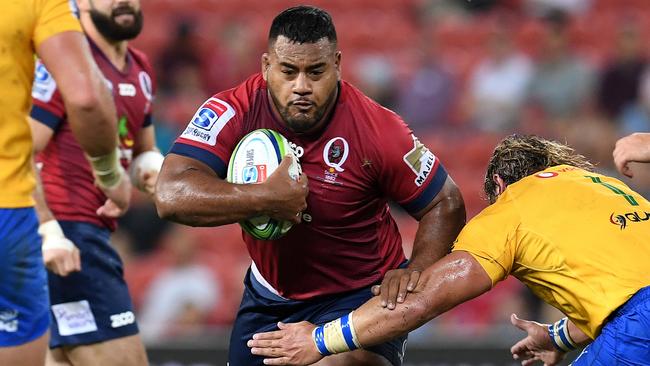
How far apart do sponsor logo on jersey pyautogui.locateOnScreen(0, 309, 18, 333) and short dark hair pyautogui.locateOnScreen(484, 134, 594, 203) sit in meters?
2.26

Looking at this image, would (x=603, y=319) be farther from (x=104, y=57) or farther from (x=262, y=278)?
(x=104, y=57)

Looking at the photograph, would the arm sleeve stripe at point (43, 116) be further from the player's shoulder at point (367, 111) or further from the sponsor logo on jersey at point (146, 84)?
the player's shoulder at point (367, 111)

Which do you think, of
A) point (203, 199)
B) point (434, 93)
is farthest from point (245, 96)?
point (434, 93)

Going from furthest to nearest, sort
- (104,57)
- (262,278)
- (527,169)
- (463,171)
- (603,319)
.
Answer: (463,171), (104,57), (262,278), (527,169), (603,319)

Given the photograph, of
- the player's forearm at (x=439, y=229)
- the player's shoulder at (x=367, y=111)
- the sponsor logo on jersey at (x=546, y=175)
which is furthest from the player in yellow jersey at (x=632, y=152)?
the player's shoulder at (x=367, y=111)

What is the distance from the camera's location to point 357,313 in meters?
4.92

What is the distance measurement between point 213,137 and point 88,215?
4.86 feet

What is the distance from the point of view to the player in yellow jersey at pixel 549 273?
479 centimetres

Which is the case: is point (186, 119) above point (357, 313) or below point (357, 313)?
below

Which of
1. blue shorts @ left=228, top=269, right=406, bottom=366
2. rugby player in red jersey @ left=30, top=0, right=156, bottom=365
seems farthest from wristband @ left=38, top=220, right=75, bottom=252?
blue shorts @ left=228, top=269, right=406, bottom=366

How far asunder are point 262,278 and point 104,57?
1.67 meters

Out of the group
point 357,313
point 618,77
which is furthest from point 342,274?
point 618,77

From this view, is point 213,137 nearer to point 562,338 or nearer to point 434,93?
point 562,338

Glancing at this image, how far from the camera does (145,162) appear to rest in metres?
6.59
